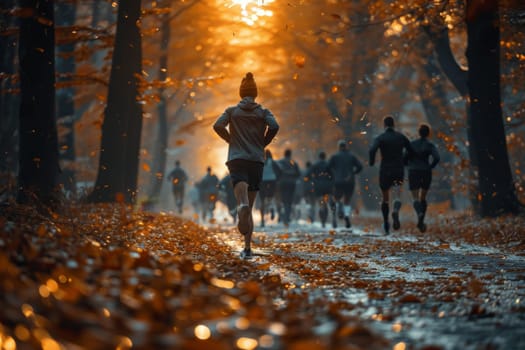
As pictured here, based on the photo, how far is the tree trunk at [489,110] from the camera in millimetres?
16594

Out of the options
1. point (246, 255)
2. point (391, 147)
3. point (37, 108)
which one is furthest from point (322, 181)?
point (246, 255)

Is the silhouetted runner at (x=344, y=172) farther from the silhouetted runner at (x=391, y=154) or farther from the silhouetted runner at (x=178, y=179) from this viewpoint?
the silhouetted runner at (x=178, y=179)

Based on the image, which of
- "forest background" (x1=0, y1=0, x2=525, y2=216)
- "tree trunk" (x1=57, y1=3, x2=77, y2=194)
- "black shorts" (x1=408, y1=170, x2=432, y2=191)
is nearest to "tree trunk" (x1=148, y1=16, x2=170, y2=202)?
"forest background" (x1=0, y1=0, x2=525, y2=216)

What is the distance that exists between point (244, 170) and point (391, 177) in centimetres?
647

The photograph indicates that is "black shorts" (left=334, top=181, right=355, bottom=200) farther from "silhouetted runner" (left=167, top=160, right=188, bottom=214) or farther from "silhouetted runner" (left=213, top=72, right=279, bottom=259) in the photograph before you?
"silhouetted runner" (left=167, top=160, right=188, bottom=214)

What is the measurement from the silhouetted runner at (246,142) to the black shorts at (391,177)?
6.23m

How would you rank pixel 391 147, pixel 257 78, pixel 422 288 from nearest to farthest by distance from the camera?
pixel 422 288 → pixel 391 147 → pixel 257 78

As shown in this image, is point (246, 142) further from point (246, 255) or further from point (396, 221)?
point (396, 221)

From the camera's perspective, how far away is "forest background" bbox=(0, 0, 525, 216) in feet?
40.6

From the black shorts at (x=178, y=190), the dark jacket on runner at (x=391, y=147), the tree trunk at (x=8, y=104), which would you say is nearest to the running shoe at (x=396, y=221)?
the dark jacket on runner at (x=391, y=147)

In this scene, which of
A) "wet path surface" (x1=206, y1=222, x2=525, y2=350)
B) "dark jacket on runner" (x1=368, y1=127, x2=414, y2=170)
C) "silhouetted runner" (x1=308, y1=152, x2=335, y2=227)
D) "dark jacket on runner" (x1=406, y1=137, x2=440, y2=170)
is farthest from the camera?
"silhouetted runner" (x1=308, y1=152, x2=335, y2=227)

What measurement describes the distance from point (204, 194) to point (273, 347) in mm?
27706

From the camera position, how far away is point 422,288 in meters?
7.21

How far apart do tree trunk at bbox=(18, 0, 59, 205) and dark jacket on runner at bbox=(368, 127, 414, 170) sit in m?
6.53
